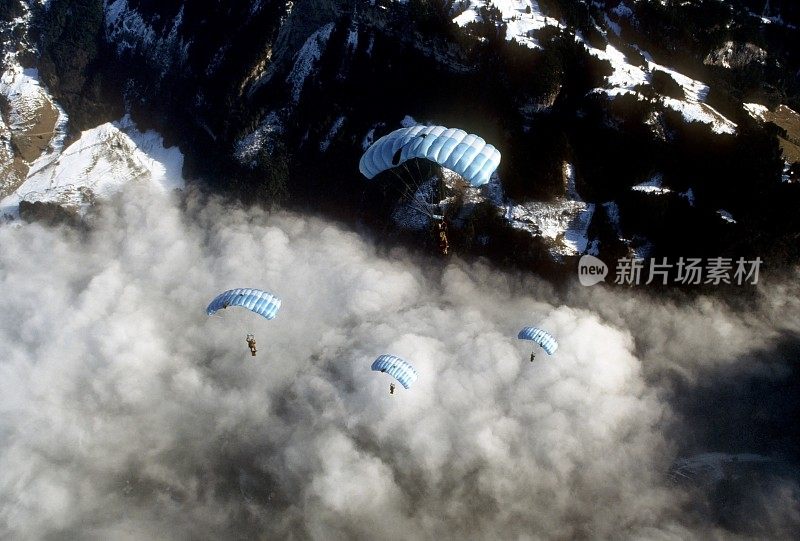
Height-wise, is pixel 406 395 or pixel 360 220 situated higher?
pixel 360 220

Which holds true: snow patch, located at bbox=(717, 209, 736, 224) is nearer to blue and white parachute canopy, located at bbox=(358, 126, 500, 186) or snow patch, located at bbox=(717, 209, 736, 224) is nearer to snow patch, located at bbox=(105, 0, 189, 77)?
blue and white parachute canopy, located at bbox=(358, 126, 500, 186)

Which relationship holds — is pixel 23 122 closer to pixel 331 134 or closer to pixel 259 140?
pixel 259 140

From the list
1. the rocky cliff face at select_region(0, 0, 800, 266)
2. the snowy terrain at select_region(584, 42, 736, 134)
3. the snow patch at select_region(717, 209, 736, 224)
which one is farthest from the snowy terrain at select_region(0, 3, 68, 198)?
the snow patch at select_region(717, 209, 736, 224)

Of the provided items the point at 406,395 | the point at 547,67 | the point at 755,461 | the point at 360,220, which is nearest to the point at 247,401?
the point at 406,395

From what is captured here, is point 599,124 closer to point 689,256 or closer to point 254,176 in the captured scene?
point 689,256

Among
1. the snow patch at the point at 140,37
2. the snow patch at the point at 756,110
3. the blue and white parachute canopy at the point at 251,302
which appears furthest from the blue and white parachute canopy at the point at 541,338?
the snow patch at the point at 140,37
